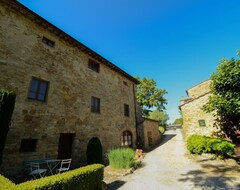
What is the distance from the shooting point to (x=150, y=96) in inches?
1051

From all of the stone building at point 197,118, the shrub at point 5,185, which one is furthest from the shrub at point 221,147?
the shrub at point 5,185

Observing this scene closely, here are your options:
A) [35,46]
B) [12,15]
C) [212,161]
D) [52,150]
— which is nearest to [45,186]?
[52,150]

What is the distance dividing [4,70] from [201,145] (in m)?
12.9

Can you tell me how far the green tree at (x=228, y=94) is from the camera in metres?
7.48

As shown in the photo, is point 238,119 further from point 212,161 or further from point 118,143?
point 118,143

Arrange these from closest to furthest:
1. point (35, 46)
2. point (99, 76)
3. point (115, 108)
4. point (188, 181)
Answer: point (188, 181), point (35, 46), point (99, 76), point (115, 108)

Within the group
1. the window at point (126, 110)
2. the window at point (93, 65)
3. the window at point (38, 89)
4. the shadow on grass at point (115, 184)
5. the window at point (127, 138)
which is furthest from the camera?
the window at point (126, 110)

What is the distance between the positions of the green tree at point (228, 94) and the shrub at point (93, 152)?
7.40 meters

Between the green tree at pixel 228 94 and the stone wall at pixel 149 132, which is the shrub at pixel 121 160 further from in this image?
the stone wall at pixel 149 132

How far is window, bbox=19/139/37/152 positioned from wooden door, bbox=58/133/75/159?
1605 mm

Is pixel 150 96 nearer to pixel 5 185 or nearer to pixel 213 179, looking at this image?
pixel 213 179

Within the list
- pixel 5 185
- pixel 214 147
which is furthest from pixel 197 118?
pixel 5 185

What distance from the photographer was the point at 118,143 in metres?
12.2

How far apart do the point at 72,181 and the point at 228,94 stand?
28.5 ft
